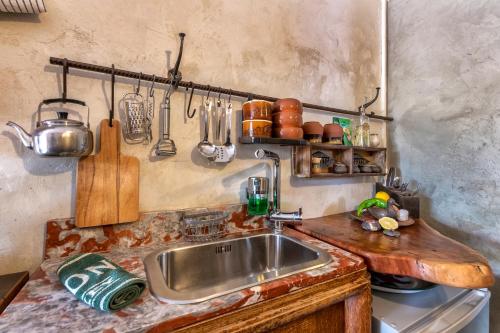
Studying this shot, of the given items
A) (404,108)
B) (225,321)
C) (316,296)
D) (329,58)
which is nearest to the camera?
(225,321)

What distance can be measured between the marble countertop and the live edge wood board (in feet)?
0.78

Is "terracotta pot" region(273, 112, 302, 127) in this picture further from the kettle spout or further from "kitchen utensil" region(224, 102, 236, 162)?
the kettle spout

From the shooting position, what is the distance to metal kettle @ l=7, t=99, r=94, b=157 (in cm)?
67

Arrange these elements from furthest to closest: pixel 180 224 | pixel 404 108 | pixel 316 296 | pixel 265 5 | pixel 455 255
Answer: pixel 404 108, pixel 265 5, pixel 180 224, pixel 455 255, pixel 316 296

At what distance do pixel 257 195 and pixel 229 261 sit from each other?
0.29 metres

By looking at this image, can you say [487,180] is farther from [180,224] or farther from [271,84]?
[180,224]

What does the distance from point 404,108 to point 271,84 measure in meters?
1.02

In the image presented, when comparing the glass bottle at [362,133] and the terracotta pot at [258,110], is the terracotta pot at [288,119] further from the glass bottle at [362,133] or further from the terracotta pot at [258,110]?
the glass bottle at [362,133]

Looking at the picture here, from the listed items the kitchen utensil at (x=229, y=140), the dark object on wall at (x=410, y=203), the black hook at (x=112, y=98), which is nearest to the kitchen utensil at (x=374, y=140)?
the dark object on wall at (x=410, y=203)

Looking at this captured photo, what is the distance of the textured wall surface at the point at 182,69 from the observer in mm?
758

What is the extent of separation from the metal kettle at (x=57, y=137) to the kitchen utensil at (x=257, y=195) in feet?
2.03

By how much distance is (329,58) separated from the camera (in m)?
1.46

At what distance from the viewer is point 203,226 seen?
963 mm

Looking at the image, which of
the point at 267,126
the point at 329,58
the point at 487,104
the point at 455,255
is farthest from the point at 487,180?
the point at 267,126
